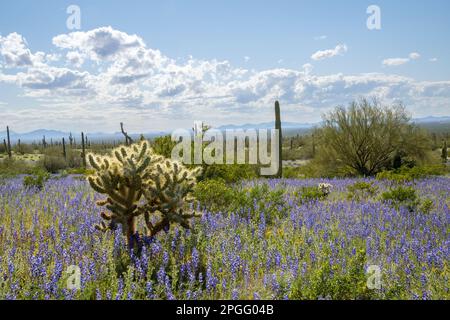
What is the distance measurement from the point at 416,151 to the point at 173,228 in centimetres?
1522

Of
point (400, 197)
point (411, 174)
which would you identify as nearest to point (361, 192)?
point (400, 197)

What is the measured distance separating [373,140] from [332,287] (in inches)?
573

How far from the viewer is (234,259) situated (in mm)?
3455

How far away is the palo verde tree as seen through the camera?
A: 1642cm

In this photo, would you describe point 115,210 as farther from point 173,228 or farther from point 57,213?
point 57,213

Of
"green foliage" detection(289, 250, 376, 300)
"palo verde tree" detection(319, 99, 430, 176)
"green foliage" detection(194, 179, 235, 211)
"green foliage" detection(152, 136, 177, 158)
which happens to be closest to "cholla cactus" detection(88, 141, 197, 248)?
"green foliage" detection(289, 250, 376, 300)

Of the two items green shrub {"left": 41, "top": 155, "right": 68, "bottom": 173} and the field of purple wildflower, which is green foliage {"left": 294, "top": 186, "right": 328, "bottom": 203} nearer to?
the field of purple wildflower

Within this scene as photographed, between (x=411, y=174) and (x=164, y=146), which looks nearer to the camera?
(x=164, y=146)

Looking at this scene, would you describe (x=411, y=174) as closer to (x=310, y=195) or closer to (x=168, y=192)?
(x=310, y=195)

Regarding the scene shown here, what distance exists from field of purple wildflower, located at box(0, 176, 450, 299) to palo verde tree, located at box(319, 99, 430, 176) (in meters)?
11.1
